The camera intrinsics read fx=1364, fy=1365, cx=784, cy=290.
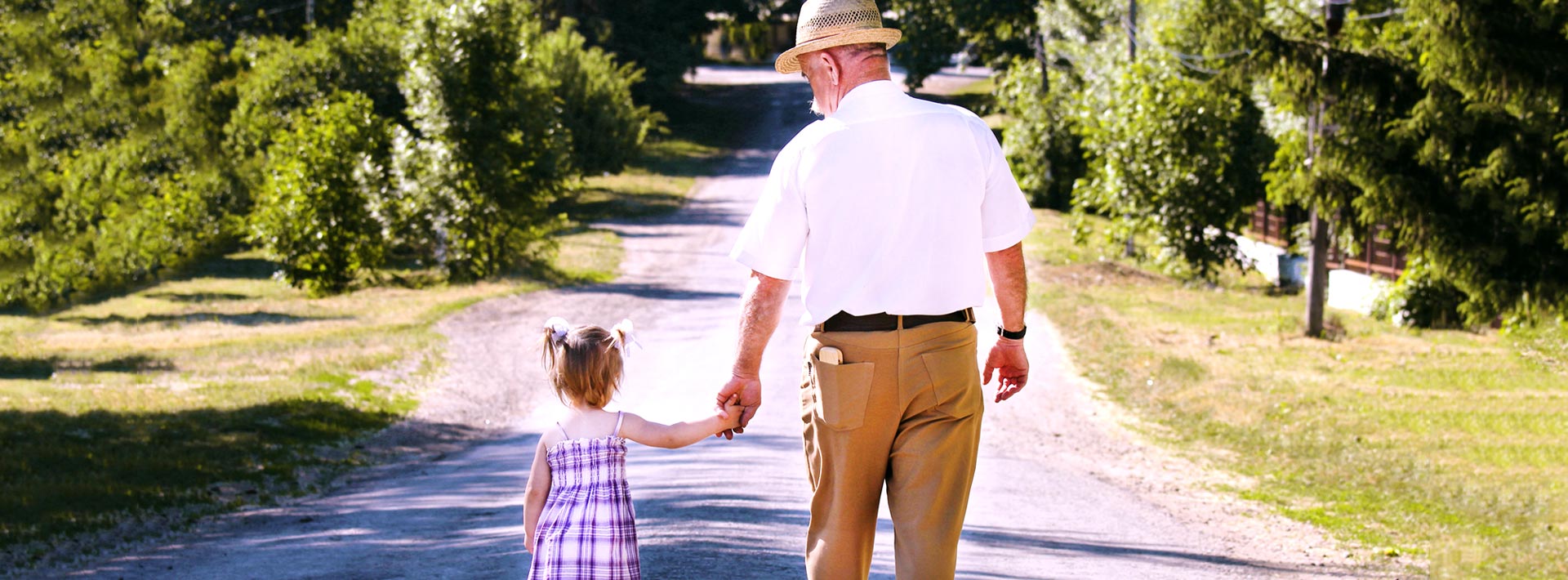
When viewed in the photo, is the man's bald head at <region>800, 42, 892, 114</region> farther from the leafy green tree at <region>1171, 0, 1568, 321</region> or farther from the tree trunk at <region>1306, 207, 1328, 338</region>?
the tree trunk at <region>1306, 207, 1328, 338</region>

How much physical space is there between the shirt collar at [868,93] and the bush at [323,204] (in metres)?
20.3

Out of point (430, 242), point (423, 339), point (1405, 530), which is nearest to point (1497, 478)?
point (1405, 530)

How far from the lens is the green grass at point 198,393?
891cm

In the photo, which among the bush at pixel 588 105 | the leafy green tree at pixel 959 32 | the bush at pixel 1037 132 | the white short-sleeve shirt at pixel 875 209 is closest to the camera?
the white short-sleeve shirt at pixel 875 209

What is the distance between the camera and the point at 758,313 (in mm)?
3998

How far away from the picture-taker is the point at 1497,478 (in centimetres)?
999

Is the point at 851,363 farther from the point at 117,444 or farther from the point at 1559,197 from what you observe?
the point at 1559,197

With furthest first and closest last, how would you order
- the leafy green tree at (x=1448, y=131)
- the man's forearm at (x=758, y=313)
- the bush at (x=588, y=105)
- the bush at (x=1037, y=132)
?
the bush at (x=588, y=105) → the bush at (x=1037, y=132) → the leafy green tree at (x=1448, y=131) → the man's forearm at (x=758, y=313)

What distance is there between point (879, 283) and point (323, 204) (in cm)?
2060

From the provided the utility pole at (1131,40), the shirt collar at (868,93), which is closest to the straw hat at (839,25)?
the shirt collar at (868,93)

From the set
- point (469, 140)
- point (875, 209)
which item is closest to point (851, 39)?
point (875, 209)

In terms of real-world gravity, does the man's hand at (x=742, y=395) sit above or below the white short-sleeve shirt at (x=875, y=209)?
below

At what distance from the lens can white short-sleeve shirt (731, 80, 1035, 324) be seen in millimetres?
3875

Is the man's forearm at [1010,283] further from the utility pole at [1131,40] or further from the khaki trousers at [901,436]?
the utility pole at [1131,40]
